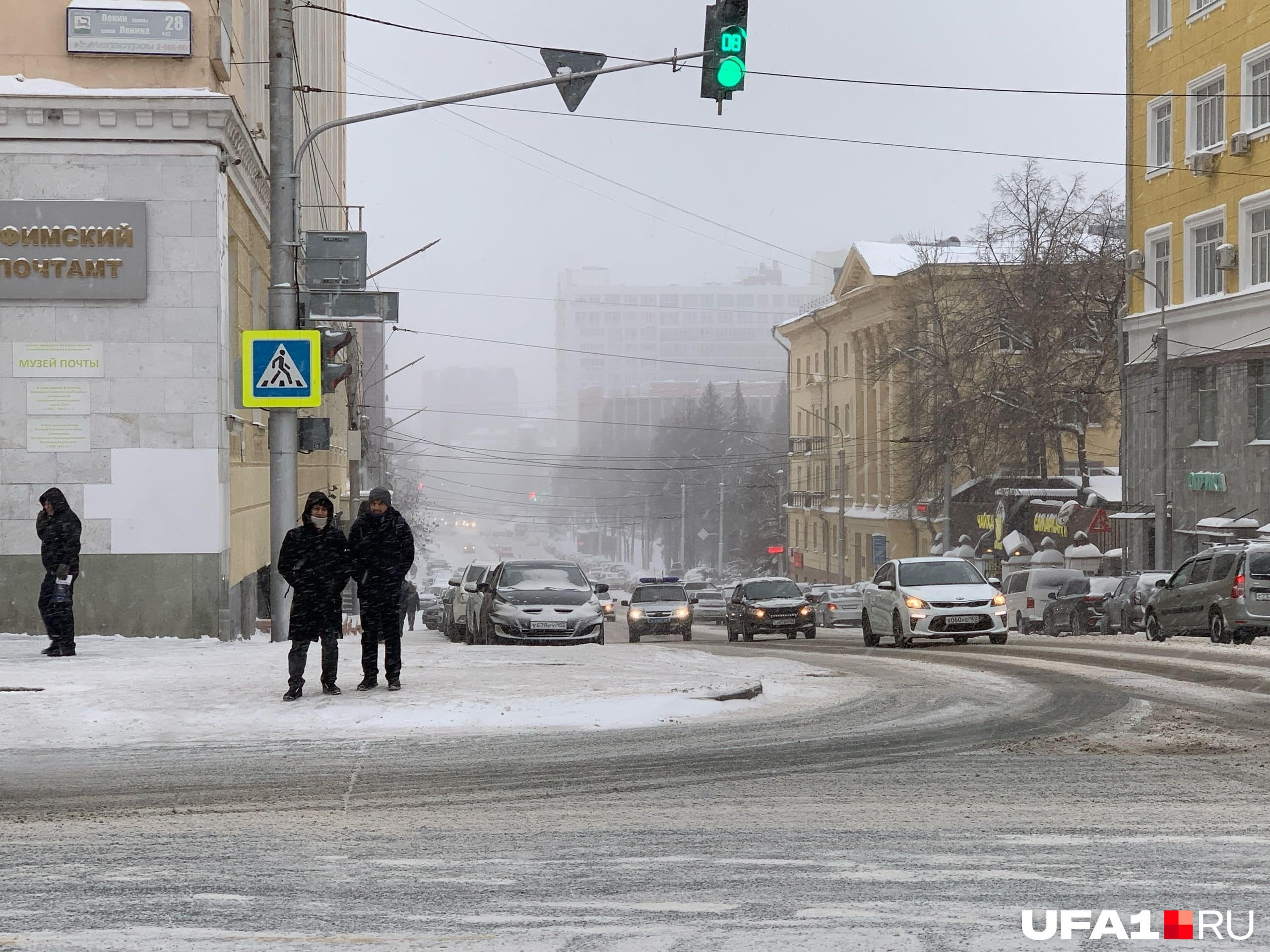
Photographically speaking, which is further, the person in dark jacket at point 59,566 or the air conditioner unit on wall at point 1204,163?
the air conditioner unit on wall at point 1204,163

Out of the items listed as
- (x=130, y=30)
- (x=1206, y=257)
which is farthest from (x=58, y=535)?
(x=1206, y=257)

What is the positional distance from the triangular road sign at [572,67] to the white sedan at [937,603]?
10.8 m

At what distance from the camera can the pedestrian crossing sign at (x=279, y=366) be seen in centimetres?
1705

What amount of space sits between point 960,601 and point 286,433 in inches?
468

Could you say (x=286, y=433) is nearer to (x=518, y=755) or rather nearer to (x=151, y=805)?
(x=518, y=755)

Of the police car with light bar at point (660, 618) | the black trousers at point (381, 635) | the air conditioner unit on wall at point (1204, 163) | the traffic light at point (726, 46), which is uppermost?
the air conditioner unit on wall at point (1204, 163)

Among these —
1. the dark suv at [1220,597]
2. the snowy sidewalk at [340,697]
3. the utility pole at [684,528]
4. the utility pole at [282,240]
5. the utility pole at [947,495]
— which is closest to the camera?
the snowy sidewalk at [340,697]

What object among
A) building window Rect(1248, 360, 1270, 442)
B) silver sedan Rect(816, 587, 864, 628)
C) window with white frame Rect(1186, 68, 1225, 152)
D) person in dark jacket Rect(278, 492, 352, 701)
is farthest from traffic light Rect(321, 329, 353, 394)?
silver sedan Rect(816, 587, 864, 628)

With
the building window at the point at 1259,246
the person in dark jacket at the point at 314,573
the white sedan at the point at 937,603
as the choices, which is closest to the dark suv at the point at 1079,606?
the building window at the point at 1259,246

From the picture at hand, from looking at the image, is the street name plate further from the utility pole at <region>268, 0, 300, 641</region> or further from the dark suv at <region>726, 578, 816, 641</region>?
the dark suv at <region>726, 578, 816, 641</region>

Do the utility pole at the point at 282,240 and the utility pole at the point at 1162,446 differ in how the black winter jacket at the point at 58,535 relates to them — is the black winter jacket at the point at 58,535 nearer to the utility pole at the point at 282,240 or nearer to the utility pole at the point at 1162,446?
the utility pole at the point at 282,240

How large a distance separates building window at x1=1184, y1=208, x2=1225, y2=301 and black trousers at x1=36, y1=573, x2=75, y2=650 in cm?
3166

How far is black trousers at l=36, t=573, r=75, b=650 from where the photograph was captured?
1677 cm

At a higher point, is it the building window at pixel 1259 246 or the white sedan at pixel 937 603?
the building window at pixel 1259 246
